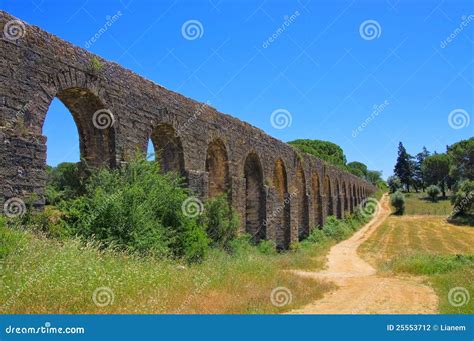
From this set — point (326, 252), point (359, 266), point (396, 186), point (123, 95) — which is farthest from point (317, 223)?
point (396, 186)

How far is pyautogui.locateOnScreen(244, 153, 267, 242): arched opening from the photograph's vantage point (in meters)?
17.7

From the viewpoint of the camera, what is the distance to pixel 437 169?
72125mm

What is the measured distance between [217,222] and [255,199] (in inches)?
210

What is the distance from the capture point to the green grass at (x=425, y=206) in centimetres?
4995

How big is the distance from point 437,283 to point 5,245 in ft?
29.9

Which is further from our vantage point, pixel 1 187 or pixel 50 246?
pixel 1 187

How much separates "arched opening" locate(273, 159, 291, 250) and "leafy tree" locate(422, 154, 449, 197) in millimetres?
55688

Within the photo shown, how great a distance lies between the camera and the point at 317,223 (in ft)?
95.3

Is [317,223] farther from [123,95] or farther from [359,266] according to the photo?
[123,95]

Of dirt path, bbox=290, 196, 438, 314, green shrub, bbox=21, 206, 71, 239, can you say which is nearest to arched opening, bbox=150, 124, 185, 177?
green shrub, bbox=21, 206, 71, 239

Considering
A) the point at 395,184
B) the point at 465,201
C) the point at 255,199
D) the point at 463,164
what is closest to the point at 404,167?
the point at 395,184

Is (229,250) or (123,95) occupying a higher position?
(123,95)

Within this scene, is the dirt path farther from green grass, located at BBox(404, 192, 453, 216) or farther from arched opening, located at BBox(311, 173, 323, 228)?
green grass, located at BBox(404, 192, 453, 216)

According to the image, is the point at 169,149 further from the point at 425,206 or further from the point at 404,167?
the point at 404,167
